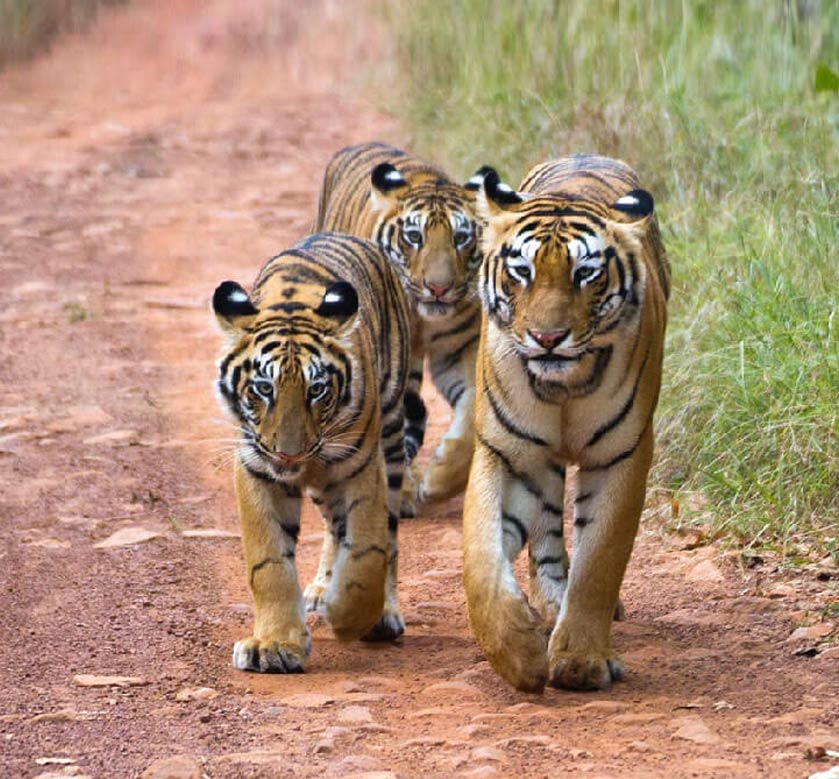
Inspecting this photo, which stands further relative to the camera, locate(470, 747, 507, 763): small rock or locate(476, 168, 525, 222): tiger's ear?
locate(476, 168, 525, 222): tiger's ear

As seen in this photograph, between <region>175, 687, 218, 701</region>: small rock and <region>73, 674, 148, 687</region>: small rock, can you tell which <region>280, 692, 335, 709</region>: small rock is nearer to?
<region>175, 687, 218, 701</region>: small rock

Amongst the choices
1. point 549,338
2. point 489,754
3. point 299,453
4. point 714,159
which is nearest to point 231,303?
point 299,453

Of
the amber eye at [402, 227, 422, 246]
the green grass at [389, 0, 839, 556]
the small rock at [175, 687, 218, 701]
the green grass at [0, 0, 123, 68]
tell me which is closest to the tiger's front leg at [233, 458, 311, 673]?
the small rock at [175, 687, 218, 701]

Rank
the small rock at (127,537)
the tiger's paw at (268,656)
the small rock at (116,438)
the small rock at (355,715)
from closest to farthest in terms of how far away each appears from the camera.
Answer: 1. the small rock at (355,715)
2. the tiger's paw at (268,656)
3. the small rock at (127,537)
4. the small rock at (116,438)

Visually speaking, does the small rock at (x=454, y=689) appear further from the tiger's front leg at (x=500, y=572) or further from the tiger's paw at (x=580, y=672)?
the tiger's paw at (x=580, y=672)

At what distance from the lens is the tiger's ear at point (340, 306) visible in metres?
5.18

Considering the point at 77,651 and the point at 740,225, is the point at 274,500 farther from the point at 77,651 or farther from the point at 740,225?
the point at 740,225

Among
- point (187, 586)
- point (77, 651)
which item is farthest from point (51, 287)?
point (77, 651)

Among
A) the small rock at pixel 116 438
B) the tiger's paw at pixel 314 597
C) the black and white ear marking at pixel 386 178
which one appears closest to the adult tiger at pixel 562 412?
the tiger's paw at pixel 314 597

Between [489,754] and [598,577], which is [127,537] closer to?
[598,577]

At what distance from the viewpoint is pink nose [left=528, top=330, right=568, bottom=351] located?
4.67 m

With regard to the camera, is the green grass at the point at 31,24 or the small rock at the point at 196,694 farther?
the green grass at the point at 31,24

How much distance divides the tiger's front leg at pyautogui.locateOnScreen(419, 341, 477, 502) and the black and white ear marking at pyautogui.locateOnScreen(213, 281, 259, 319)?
205cm

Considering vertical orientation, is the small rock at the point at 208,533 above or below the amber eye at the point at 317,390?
below
